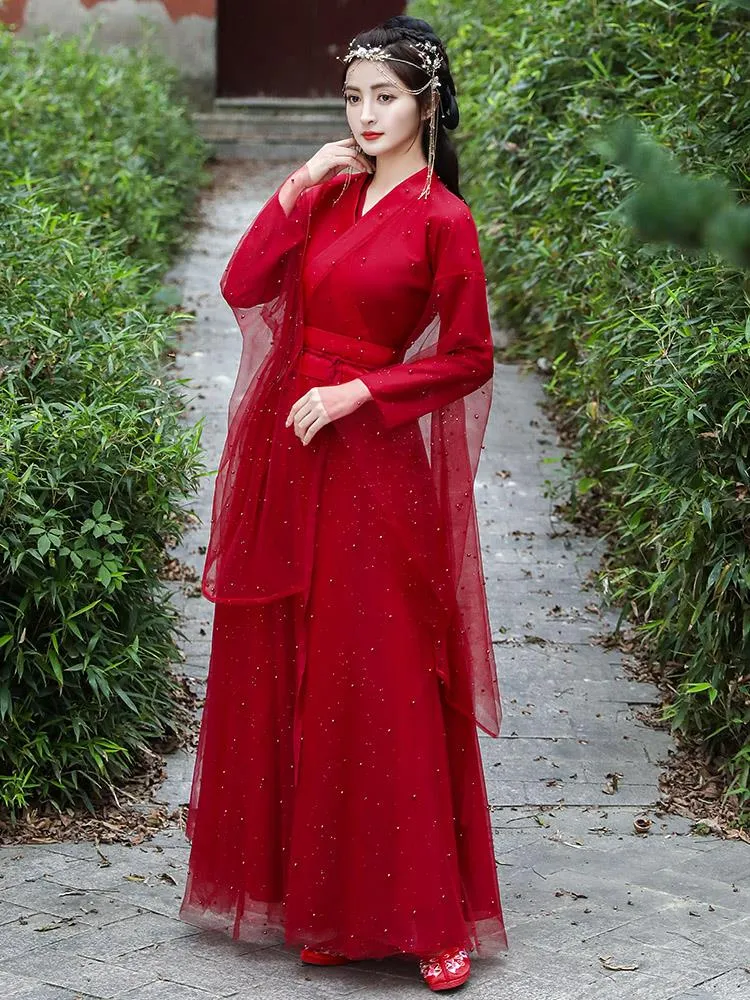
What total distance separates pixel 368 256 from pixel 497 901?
131 cm

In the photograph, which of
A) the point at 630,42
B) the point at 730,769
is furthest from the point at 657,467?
the point at 630,42

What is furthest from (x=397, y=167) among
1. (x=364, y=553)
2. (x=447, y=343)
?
(x=364, y=553)

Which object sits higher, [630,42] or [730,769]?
[630,42]

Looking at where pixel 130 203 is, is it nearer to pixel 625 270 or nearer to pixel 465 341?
pixel 625 270

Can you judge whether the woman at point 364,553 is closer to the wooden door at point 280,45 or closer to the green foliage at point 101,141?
the green foliage at point 101,141

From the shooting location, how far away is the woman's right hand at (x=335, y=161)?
291 cm

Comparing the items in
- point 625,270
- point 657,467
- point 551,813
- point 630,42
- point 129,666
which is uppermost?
point 630,42

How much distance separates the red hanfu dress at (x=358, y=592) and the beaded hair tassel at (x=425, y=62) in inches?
2.5

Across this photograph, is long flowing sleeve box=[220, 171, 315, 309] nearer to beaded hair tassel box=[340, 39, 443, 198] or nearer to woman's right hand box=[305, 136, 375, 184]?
woman's right hand box=[305, 136, 375, 184]

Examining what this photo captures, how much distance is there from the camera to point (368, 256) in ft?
9.29

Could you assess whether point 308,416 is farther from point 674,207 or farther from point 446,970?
point 674,207

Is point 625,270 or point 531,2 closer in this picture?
point 625,270

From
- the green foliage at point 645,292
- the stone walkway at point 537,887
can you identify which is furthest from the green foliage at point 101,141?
the stone walkway at point 537,887

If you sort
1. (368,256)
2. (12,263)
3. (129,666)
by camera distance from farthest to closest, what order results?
1. (12,263)
2. (129,666)
3. (368,256)
